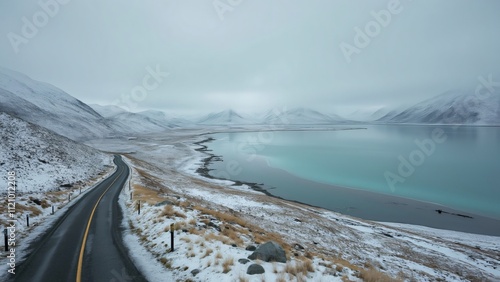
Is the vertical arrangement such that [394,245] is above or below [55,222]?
below

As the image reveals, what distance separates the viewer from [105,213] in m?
20.4

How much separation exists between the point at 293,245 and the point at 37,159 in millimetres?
44945

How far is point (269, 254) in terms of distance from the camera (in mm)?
10133

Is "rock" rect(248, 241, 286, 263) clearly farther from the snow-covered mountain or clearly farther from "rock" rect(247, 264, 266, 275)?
the snow-covered mountain

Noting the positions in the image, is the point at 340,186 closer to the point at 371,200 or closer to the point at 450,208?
the point at 371,200

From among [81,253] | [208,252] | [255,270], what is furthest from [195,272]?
[81,253]

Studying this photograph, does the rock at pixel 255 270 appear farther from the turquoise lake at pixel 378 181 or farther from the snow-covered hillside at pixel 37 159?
the snow-covered hillside at pixel 37 159

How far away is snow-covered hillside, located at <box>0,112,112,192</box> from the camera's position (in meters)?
32.7

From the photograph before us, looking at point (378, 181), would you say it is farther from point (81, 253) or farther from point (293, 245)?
point (81, 253)

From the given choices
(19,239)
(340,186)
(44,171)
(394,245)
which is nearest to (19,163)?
(44,171)

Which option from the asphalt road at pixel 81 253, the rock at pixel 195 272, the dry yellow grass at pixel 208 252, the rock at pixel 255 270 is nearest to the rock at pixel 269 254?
the rock at pixel 255 270

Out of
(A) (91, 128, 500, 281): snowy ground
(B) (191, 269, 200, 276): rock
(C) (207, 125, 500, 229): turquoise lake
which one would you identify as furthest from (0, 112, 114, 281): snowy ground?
(C) (207, 125, 500, 229): turquoise lake

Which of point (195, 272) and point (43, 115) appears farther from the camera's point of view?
point (43, 115)

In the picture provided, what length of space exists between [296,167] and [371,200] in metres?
29.0
